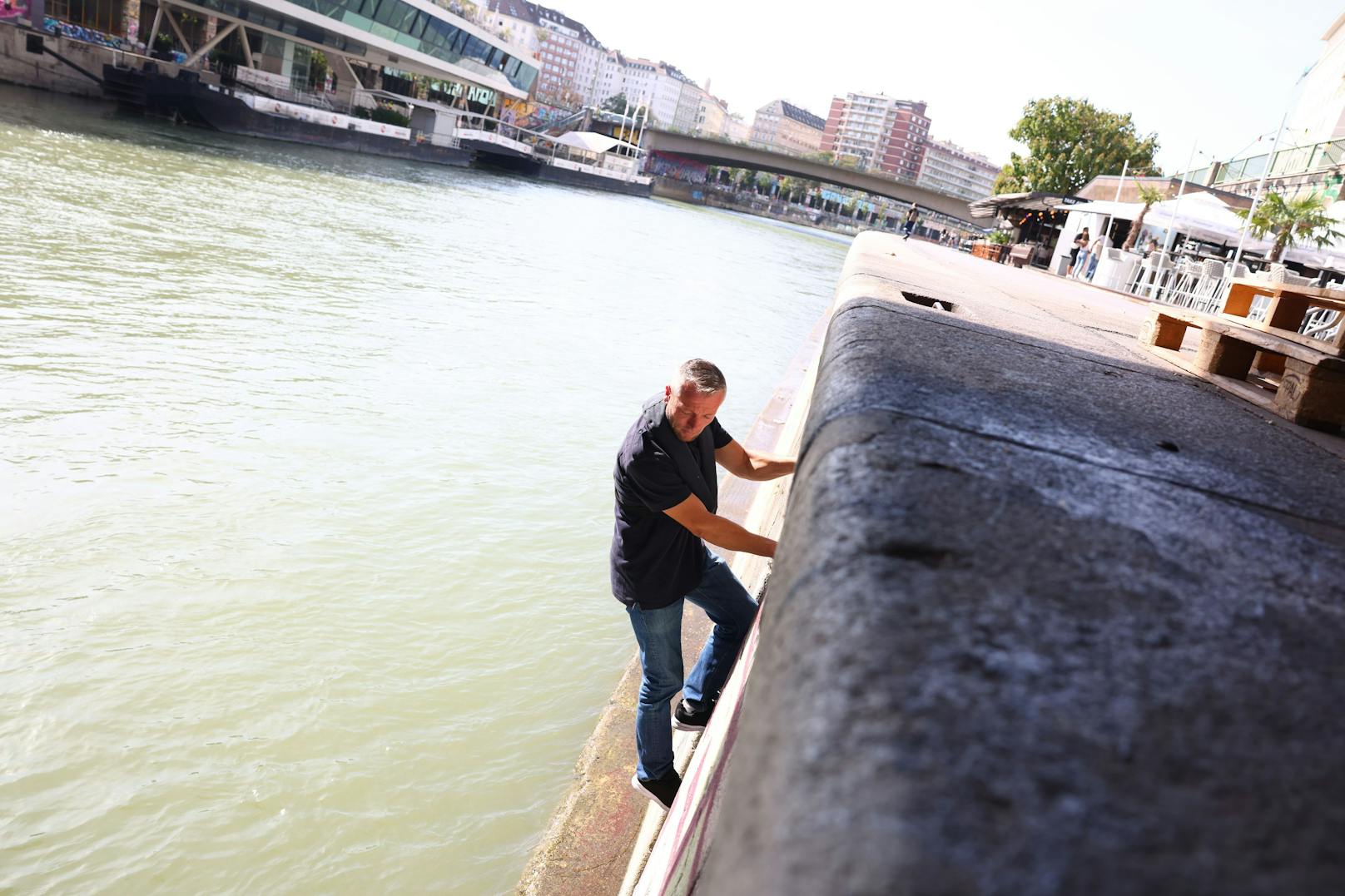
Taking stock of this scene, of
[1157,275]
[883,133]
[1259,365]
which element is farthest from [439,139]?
[883,133]

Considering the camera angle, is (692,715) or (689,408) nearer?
(689,408)

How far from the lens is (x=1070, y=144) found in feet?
169

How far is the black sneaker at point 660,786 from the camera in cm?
369

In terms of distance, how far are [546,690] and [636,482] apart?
2.25 meters

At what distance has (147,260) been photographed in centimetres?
1231

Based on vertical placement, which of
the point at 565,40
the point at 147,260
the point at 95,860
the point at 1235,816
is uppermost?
the point at 565,40

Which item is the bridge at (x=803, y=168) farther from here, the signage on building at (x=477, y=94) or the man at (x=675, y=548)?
the man at (x=675, y=548)

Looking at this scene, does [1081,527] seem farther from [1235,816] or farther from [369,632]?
[369,632]

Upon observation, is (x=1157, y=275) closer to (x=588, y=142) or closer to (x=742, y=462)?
(x=742, y=462)

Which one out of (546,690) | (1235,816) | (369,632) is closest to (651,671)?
(546,690)

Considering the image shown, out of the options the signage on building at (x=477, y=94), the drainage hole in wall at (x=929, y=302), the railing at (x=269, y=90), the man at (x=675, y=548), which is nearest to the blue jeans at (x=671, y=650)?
the man at (x=675, y=548)

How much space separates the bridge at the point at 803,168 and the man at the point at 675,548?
211ft

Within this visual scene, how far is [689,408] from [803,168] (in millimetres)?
70480

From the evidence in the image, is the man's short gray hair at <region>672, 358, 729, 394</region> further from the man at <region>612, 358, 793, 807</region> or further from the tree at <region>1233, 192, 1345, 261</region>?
the tree at <region>1233, 192, 1345, 261</region>
